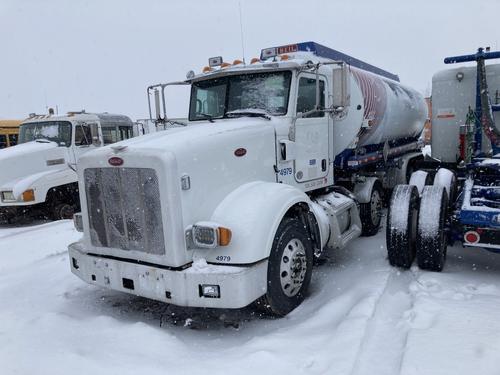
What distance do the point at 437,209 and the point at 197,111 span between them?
132 inches

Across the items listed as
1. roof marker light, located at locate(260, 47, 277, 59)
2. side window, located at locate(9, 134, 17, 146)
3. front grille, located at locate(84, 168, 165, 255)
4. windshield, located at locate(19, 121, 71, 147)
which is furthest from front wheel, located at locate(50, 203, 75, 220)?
side window, located at locate(9, 134, 17, 146)

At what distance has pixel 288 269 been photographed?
4.43 meters

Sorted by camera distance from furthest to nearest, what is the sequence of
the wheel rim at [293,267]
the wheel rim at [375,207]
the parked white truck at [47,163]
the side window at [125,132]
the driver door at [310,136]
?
the side window at [125,132]
the parked white truck at [47,163]
the wheel rim at [375,207]
the driver door at [310,136]
the wheel rim at [293,267]

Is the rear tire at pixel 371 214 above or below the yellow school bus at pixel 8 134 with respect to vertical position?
below

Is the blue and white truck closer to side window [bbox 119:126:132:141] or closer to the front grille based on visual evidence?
the front grille

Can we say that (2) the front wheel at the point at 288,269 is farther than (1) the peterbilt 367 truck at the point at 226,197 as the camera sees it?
Yes

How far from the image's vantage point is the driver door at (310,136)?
17.7ft

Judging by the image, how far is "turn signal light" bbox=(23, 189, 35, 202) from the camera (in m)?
9.31

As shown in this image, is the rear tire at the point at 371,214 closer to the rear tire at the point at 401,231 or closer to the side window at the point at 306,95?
the rear tire at the point at 401,231

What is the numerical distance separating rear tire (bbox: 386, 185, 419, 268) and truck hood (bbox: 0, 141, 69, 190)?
790 cm

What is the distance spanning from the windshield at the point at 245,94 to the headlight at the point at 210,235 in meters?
2.03

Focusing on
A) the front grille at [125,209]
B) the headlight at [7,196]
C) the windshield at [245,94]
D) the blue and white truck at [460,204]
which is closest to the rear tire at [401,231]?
the blue and white truck at [460,204]

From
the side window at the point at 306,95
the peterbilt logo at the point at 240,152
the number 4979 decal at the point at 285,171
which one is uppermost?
the side window at the point at 306,95

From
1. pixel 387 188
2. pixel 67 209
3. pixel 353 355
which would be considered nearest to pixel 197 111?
pixel 353 355
